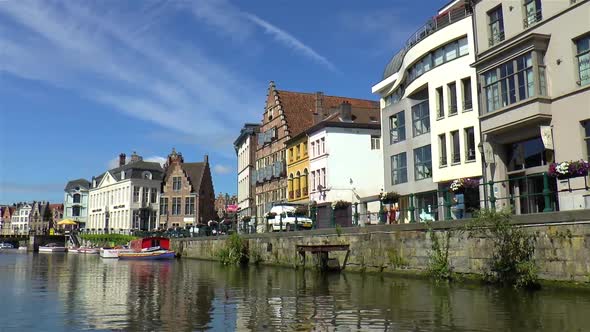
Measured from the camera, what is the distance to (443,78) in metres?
31.9

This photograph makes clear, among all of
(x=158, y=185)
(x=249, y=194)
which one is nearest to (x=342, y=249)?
(x=249, y=194)

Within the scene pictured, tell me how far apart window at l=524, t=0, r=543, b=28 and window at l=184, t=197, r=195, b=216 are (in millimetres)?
67265

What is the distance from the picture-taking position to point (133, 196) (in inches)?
3465

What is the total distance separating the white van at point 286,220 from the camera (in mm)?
33406

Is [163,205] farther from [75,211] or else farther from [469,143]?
[469,143]

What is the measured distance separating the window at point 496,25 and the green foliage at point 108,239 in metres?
61.2

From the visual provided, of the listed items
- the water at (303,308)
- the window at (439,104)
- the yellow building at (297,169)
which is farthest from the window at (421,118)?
the yellow building at (297,169)

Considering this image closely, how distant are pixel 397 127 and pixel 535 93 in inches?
634

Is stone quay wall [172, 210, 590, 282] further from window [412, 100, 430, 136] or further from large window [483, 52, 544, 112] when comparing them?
window [412, 100, 430, 136]

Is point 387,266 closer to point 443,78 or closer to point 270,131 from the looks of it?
point 443,78

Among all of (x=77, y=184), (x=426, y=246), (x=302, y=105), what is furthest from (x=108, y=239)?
(x=426, y=246)

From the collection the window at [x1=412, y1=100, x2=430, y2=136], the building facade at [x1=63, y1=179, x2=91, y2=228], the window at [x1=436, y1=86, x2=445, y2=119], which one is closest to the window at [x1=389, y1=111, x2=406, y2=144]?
the window at [x1=412, y1=100, x2=430, y2=136]

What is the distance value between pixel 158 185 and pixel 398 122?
59955 millimetres

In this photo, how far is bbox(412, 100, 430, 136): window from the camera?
34.4 meters
